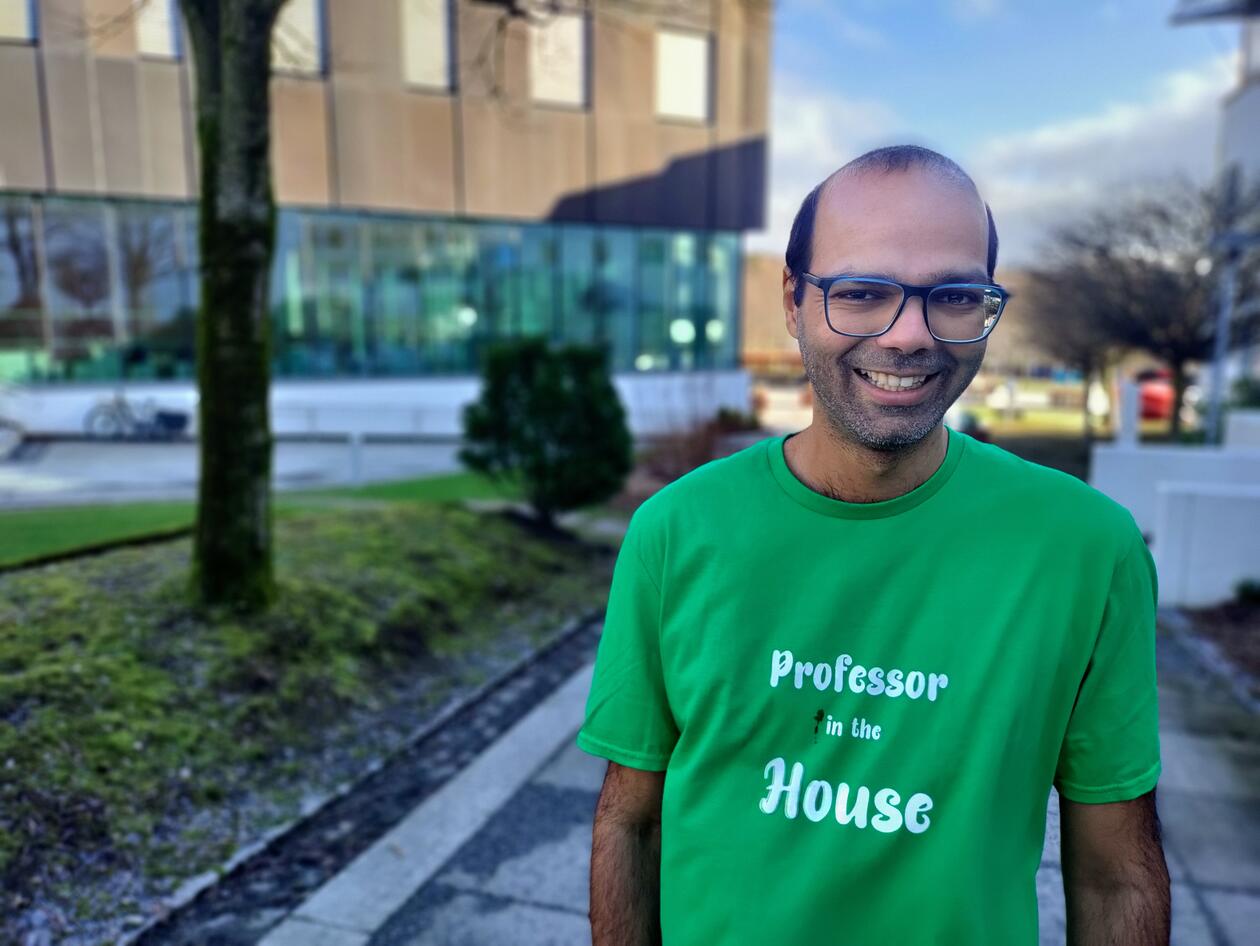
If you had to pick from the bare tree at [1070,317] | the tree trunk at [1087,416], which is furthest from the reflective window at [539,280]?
the tree trunk at [1087,416]

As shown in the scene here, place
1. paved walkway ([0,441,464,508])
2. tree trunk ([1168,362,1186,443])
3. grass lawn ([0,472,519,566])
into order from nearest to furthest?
grass lawn ([0,472,519,566]) → paved walkway ([0,441,464,508]) → tree trunk ([1168,362,1186,443])

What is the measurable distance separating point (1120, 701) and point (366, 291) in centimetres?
2342

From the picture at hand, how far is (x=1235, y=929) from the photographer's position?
3512 mm

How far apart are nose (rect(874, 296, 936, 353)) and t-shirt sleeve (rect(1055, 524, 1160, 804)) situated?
0.47 metres

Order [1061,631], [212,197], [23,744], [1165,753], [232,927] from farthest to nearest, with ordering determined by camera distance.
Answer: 1. [212,197]
2. [1165,753]
3. [23,744]
4. [232,927]
5. [1061,631]

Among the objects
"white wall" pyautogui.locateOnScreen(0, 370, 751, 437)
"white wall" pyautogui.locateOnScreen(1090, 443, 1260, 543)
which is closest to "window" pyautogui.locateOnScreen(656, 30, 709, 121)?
"white wall" pyautogui.locateOnScreen(0, 370, 751, 437)

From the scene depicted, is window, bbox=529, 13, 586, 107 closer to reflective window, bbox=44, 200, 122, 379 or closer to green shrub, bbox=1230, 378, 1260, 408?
reflective window, bbox=44, 200, 122, 379

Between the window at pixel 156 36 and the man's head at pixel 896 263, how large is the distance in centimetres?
2207

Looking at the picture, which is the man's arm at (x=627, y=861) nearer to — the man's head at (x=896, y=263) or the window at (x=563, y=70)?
the man's head at (x=896, y=263)

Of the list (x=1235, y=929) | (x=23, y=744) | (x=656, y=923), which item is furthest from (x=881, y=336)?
(x=23, y=744)

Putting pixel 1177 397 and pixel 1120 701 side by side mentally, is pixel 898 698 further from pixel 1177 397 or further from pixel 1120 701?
pixel 1177 397

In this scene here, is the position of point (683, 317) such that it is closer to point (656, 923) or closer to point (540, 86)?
point (540, 86)

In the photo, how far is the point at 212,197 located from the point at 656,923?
5.31 m

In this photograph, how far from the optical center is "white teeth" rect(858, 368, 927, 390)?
4.98 ft
